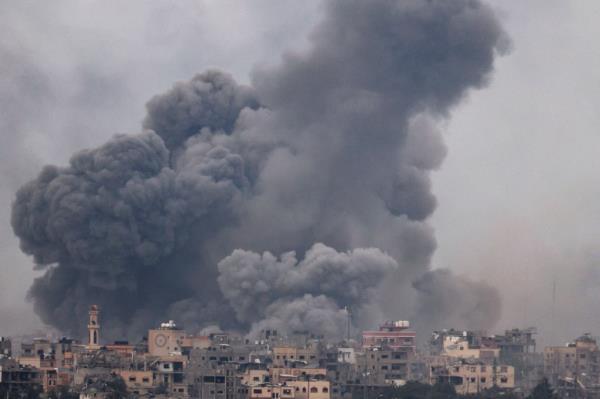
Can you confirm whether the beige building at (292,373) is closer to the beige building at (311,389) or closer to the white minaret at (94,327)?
the beige building at (311,389)

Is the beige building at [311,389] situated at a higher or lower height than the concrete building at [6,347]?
lower

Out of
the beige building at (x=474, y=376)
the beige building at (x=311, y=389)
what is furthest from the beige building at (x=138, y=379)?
the beige building at (x=474, y=376)

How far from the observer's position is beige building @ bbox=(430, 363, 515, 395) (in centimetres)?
8975

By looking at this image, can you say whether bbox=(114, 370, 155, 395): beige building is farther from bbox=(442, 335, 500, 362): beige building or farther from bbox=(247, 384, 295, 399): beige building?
bbox=(442, 335, 500, 362): beige building

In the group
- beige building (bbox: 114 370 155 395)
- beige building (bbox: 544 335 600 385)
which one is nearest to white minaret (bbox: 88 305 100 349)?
Result: beige building (bbox: 114 370 155 395)

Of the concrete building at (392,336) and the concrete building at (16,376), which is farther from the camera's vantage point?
the concrete building at (392,336)

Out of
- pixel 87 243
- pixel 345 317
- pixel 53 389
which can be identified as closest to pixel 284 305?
pixel 345 317

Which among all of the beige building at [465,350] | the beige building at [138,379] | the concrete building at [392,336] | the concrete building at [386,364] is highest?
the concrete building at [392,336]

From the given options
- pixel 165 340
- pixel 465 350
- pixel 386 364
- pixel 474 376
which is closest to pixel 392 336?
pixel 465 350

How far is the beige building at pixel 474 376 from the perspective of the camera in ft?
294

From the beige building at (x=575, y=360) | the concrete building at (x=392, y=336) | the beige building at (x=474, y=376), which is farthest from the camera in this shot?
the concrete building at (x=392, y=336)

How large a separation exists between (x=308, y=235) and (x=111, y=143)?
10.4m

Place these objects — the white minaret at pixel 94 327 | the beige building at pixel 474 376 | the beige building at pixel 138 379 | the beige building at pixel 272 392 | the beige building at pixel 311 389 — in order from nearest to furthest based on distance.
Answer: the beige building at pixel 272 392 → the beige building at pixel 311 389 → the beige building at pixel 138 379 → the beige building at pixel 474 376 → the white minaret at pixel 94 327

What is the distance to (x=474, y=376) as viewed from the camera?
90.9 metres
